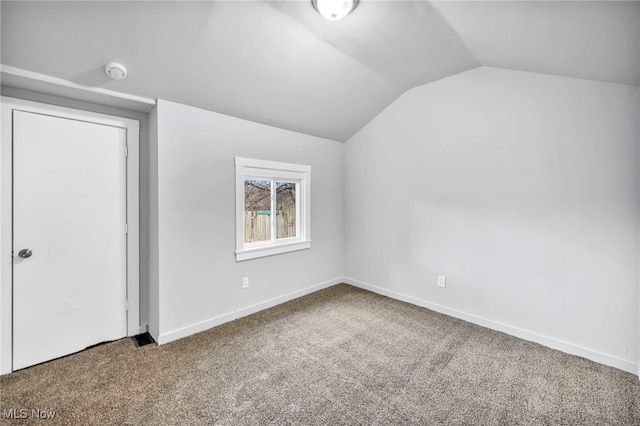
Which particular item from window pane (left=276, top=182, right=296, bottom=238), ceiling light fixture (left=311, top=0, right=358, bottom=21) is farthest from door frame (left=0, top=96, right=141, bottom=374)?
ceiling light fixture (left=311, top=0, right=358, bottom=21)

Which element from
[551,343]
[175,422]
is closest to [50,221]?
[175,422]

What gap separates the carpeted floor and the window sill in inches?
28.2

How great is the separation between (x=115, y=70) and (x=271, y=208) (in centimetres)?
192

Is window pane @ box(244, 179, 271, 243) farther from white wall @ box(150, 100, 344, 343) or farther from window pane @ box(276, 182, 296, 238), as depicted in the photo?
white wall @ box(150, 100, 344, 343)

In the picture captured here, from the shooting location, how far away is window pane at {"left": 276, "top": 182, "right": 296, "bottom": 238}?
3.50 m

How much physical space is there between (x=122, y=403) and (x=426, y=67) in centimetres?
356

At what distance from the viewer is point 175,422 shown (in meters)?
1.55

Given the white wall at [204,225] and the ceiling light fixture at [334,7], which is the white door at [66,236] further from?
the ceiling light fixture at [334,7]

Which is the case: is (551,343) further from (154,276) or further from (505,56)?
(154,276)

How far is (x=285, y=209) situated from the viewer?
360cm

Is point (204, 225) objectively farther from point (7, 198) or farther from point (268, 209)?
point (7, 198)

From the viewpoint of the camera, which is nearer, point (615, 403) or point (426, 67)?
point (615, 403)

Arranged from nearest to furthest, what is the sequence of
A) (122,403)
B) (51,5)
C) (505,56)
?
(51,5)
(122,403)
(505,56)

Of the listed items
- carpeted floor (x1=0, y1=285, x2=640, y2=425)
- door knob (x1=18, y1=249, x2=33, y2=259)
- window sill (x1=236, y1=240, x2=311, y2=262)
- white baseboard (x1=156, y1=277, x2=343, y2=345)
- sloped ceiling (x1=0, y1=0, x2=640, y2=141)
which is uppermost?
sloped ceiling (x1=0, y1=0, x2=640, y2=141)
